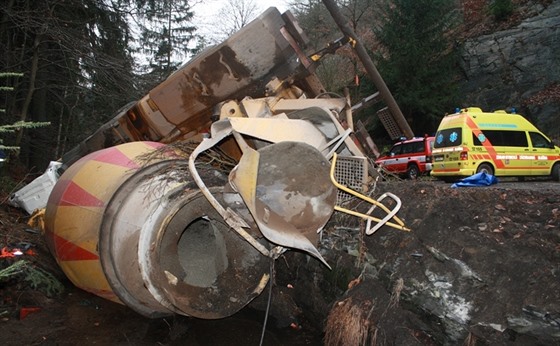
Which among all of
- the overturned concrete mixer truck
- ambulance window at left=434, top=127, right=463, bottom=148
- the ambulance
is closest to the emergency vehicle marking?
the ambulance

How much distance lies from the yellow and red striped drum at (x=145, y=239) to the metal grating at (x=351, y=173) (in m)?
1.12

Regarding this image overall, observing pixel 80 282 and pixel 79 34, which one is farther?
pixel 79 34

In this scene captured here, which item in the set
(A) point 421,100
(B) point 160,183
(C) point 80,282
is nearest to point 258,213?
(B) point 160,183

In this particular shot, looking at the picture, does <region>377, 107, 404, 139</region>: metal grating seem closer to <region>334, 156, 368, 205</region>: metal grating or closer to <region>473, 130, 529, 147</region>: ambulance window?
<region>334, 156, 368, 205</region>: metal grating

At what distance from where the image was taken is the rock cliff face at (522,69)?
55.1ft

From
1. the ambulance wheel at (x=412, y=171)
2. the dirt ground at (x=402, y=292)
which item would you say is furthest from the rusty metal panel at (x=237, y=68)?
the ambulance wheel at (x=412, y=171)

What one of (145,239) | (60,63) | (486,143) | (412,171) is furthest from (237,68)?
(412,171)

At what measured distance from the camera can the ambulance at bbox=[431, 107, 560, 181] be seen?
10.2 m

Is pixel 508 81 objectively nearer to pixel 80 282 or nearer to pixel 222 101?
pixel 222 101

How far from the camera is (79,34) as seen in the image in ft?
30.8

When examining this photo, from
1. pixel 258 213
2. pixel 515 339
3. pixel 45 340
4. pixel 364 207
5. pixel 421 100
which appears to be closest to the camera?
pixel 515 339

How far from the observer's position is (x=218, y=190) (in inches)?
162

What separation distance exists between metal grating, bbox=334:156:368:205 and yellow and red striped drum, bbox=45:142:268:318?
3.68 feet

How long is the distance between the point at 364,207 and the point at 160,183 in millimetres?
2097
